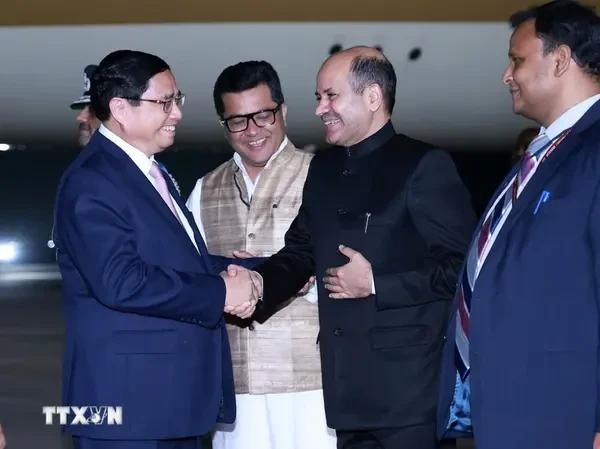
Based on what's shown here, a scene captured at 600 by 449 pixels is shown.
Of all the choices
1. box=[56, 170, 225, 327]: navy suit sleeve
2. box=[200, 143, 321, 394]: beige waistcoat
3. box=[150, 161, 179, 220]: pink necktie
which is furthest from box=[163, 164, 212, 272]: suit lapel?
box=[200, 143, 321, 394]: beige waistcoat

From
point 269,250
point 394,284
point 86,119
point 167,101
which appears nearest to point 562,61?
point 394,284

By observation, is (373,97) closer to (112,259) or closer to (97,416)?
(112,259)

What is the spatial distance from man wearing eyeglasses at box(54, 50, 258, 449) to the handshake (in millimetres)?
71

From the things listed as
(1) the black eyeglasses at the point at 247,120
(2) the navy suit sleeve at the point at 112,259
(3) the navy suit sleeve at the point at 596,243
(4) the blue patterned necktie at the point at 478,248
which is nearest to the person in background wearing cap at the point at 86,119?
(1) the black eyeglasses at the point at 247,120

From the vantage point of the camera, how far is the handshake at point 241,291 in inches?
109

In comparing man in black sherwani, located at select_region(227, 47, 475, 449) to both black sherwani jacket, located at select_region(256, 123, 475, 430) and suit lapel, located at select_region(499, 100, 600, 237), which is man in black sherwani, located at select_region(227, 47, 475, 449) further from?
suit lapel, located at select_region(499, 100, 600, 237)

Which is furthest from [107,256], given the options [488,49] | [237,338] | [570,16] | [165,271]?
[488,49]

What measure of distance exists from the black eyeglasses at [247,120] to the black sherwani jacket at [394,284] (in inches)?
19.1

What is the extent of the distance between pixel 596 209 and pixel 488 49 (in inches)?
249

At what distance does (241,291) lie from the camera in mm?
2816

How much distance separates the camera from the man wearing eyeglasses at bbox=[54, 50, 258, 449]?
2518 millimetres

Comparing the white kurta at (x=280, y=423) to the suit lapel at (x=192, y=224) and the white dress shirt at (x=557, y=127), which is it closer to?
the suit lapel at (x=192, y=224)

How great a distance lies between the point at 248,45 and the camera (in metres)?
7.98

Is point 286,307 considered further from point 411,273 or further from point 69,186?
point 69,186
